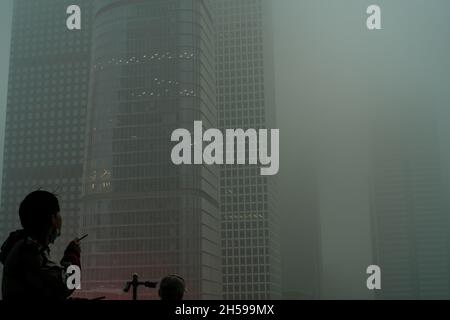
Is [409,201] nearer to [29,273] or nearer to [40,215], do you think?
[40,215]

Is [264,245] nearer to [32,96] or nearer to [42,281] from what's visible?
[32,96]

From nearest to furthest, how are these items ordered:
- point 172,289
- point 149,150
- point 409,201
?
point 172,289
point 149,150
point 409,201

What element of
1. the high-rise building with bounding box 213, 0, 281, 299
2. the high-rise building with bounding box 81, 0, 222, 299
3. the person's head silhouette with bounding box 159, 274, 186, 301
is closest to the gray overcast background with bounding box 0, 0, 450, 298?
the high-rise building with bounding box 213, 0, 281, 299

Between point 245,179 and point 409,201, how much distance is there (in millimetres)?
30154

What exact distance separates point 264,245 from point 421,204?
28882 millimetres

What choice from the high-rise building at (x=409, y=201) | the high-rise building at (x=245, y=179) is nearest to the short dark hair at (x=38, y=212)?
the high-rise building at (x=245, y=179)

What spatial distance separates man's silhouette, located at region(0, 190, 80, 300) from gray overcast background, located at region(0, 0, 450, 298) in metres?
48.8

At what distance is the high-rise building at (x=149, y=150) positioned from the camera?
62.8 m

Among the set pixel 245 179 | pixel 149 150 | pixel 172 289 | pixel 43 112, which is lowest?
pixel 172 289

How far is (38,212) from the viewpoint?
1686 mm

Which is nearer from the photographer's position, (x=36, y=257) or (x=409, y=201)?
(x=36, y=257)

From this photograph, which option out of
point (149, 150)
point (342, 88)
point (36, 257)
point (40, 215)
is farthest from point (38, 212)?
point (149, 150)

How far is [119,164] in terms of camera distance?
65.2 m
